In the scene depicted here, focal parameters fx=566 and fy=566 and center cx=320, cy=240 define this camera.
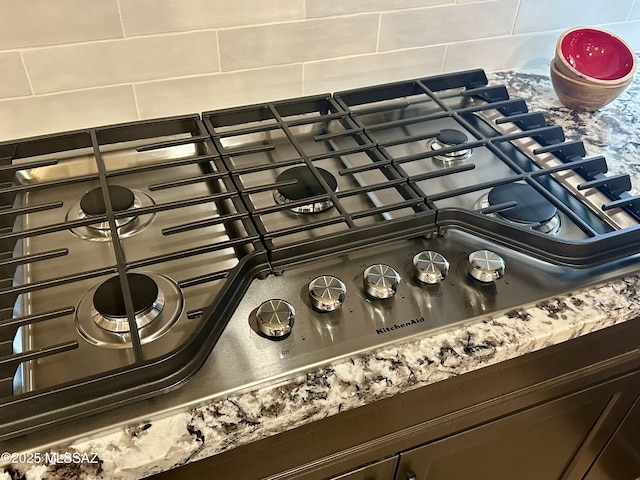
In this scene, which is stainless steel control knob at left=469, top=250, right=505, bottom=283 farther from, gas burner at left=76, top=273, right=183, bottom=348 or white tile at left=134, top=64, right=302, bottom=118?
white tile at left=134, top=64, right=302, bottom=118

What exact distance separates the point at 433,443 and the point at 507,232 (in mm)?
320

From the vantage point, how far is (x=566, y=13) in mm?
1250

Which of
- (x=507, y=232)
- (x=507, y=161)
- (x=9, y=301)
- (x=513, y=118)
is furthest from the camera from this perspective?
(x=513, y=118)

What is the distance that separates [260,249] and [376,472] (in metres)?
0.35

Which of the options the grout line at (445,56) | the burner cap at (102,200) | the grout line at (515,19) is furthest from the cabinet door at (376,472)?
the grout line at (515,19)

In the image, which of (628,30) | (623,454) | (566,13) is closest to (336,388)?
(623,454)

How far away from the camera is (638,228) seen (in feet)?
2.62

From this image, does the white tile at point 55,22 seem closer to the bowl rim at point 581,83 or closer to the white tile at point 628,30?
the bowl rim at point 581,83

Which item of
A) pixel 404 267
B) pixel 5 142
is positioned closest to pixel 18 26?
pixel 5 142

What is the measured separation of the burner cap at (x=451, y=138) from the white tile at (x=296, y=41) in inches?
9.8

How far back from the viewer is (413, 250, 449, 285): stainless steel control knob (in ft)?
2.43

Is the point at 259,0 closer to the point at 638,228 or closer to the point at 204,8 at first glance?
the point at 204,8

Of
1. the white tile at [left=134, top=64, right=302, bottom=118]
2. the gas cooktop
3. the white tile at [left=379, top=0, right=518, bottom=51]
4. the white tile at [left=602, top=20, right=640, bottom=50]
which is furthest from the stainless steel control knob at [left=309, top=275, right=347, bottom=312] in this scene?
the white tile at [left=602, top=20, right=640, bottom=50]

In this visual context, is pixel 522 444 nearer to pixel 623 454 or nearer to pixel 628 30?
pixel 623 454
